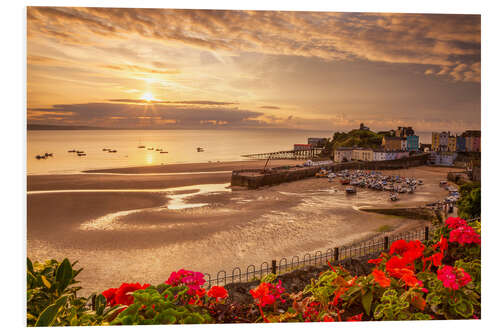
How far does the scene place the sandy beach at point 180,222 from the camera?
3607 millimetres

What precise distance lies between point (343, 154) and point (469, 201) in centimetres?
155

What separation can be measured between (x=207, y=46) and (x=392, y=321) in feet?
9.58

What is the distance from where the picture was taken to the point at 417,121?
3.56 meters

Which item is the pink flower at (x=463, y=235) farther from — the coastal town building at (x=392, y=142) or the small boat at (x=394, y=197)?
the small boat at (x=394, y=197)

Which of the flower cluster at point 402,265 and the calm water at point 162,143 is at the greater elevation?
the calm water at point 162,143

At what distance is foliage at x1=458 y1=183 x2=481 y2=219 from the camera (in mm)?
3467

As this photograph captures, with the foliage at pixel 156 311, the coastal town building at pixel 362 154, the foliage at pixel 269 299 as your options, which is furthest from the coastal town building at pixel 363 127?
the foliage at pixel 156 311

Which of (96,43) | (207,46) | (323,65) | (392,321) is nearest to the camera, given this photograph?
(392,321)

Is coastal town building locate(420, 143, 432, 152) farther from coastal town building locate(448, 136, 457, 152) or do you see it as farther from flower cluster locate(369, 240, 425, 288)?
flower cluster locate(369, 240, 425, 288)

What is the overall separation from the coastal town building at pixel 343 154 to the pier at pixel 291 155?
0.68ft

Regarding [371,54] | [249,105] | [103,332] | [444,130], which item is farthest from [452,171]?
[103,332]

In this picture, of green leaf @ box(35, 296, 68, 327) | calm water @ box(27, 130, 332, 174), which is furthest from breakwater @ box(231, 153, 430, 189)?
green leaf @ box(35, 296, 68, 327)

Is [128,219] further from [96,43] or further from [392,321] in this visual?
[392,321]
